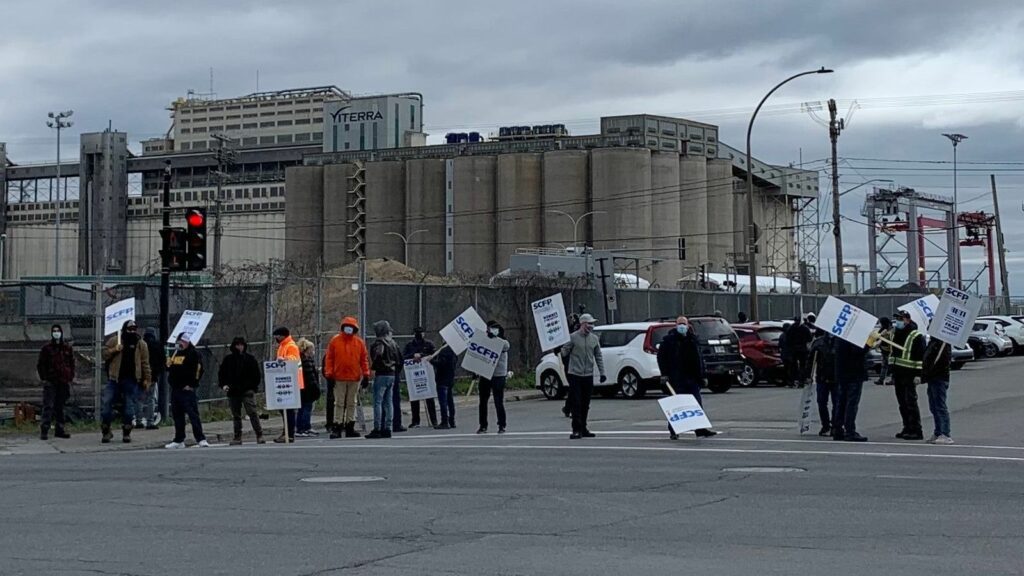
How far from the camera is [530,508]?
11352 millimetres

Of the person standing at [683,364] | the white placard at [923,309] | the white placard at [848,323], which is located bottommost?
the person standing at [683,364]

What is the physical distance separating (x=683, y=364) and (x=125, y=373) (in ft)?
29.5

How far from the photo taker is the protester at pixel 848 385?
17948 millimetres

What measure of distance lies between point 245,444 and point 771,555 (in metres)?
12.9

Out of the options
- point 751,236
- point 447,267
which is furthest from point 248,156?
point 751,236

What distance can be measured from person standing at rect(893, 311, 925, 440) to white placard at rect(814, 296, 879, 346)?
55 cm

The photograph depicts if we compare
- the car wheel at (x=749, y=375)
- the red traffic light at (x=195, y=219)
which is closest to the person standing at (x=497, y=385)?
the red traffic light at (x=195, y=219)

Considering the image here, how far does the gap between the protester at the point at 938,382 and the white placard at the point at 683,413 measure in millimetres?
3161

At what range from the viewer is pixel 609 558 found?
877 centimetres

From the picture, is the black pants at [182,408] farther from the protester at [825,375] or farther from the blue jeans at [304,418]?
the protester at [825,375]

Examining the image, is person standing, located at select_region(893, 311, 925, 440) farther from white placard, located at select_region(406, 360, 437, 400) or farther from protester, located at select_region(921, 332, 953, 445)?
white placard, located at select_region(406, 360, 437, 400)

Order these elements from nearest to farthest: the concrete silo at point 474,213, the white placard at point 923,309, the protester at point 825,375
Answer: the protester at point 825,375 → the white placard at point 923,309 → the concrete silo at point 474,213

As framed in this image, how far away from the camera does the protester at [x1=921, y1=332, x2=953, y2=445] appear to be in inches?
688

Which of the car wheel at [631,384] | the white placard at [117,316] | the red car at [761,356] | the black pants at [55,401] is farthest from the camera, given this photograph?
the red car at [761,356]
